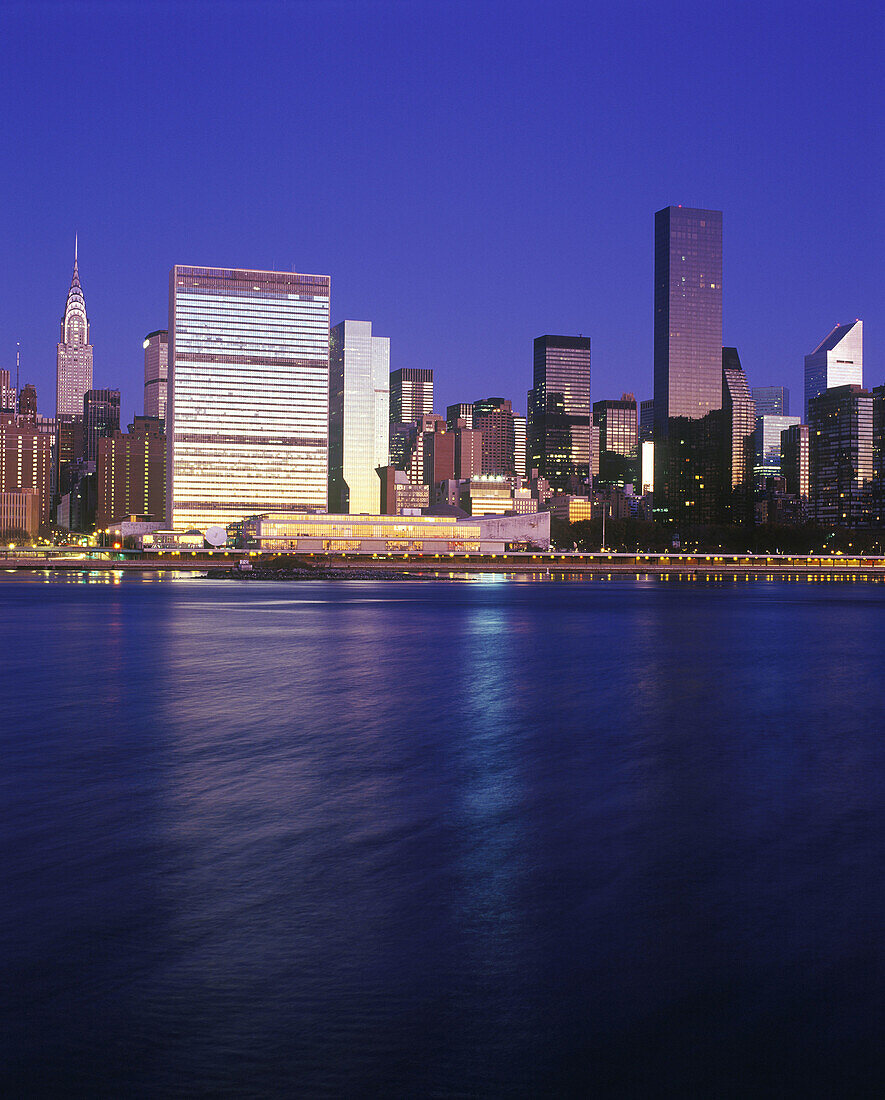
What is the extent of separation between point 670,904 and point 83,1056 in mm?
7812

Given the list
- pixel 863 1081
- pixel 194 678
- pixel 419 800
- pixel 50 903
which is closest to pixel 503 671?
pixel 194 678

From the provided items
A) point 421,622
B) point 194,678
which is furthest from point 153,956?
point 421,622

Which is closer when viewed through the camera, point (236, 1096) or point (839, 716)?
point (236, 1096)

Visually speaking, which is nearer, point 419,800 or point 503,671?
point 419,800

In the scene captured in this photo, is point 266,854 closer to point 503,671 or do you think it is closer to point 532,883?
point 532,883

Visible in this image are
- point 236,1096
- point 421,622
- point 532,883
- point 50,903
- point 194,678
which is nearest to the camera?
point 236,1096

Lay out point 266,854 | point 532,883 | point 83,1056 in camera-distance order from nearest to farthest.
→ 1. point 83,1056
2. point 532,883
3. point 266,854

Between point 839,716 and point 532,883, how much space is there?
21980 millimetres

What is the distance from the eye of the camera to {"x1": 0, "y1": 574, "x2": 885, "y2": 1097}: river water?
967cm

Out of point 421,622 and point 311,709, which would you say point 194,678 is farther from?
point 421,622

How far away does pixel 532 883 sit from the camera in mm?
14961

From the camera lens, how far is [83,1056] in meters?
9.54

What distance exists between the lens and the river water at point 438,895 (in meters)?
9.67

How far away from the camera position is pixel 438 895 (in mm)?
14281
